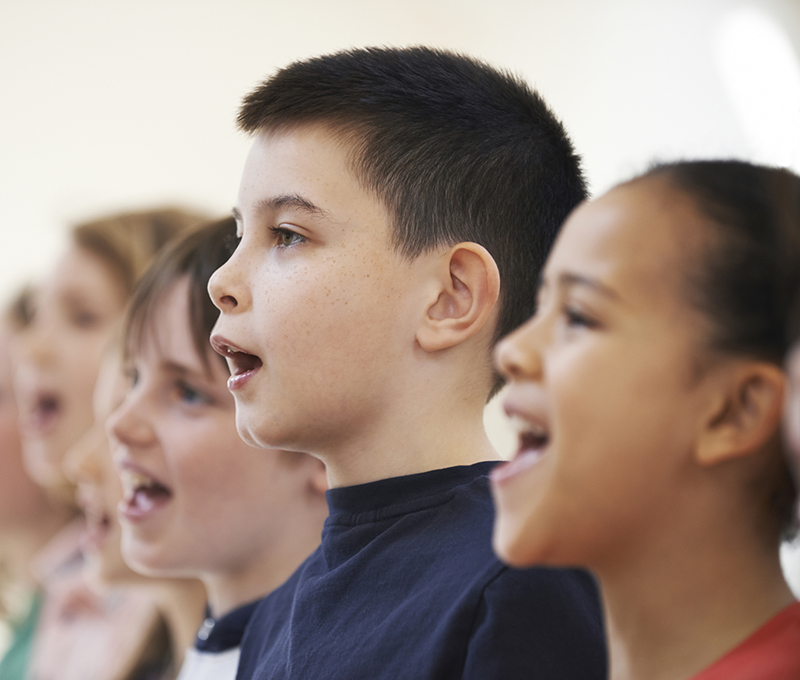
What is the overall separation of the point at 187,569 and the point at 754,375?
793mm

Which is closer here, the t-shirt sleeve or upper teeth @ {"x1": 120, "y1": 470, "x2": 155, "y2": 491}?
the t-shirt sleeve

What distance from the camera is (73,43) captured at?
6.93 ft

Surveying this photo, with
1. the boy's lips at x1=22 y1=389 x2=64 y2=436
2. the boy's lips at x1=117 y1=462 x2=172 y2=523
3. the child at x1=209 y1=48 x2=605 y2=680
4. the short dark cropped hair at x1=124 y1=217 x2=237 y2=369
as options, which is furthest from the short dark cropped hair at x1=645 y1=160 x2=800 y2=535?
the boy's lips at x1=22 y1=389 x2=64 y2=436

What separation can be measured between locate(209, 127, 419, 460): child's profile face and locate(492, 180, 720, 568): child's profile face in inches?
8.8

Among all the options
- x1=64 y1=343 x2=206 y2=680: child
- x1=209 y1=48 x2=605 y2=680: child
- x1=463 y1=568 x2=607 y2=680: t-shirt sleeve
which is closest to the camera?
x1=463 y1=568 x2=607 y2=680: t-shirt sleeve

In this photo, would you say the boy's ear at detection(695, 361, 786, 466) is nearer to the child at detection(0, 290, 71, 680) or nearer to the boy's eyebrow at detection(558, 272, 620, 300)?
the boy's eyebrow at detection(558, 272, 620, 300)

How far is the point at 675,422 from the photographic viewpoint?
18.4 inches

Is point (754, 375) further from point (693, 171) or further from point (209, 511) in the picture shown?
point (209, 511)

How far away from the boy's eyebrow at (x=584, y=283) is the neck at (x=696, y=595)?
14 cm

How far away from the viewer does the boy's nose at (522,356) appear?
0.51 metres

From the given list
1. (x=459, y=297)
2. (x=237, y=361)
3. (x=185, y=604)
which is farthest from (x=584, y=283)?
(x=185, y=604)

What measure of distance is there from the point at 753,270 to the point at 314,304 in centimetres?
Answer: 35

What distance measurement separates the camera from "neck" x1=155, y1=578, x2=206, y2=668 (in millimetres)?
1312

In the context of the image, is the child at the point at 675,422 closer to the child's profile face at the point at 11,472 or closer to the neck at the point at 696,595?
the neck at the point at 696,595
